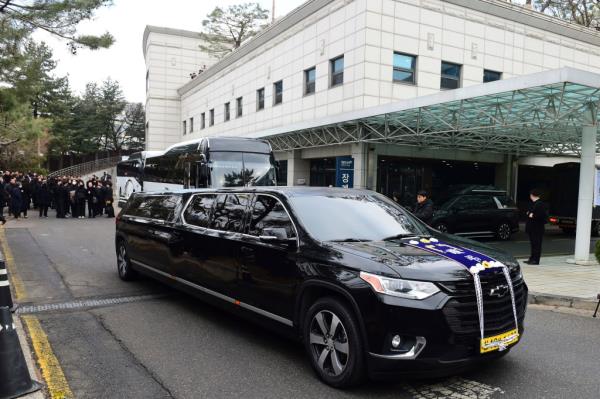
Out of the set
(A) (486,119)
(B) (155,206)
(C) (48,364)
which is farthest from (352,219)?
(A) (486,119)

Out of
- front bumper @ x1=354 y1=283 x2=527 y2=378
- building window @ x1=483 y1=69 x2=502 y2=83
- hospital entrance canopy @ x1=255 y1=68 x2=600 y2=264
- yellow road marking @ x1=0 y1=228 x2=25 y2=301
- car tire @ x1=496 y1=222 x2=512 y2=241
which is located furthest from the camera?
building window @ x1=483 y1=69 x2=502 y2=83

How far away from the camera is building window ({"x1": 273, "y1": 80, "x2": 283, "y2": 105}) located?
91.0ft

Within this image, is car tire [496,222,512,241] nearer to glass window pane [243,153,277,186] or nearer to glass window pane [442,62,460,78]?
glass window pane [243,153,277,186]

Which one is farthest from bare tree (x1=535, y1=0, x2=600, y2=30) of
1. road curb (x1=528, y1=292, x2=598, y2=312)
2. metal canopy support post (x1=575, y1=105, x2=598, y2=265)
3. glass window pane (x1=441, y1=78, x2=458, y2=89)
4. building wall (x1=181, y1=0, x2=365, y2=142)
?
road curb (x1=528, y1=292, x2=598, y2=312)

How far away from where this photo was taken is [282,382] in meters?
4.21

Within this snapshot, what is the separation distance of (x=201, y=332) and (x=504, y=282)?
3305 millimetres

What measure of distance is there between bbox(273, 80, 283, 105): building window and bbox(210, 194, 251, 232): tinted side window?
22.6 meters

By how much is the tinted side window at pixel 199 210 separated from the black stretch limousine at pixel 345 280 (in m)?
0.02

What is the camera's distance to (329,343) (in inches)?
164

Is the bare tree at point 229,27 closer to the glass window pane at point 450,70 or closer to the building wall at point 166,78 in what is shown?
the building wall at point 166,78

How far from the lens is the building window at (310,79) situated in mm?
24391

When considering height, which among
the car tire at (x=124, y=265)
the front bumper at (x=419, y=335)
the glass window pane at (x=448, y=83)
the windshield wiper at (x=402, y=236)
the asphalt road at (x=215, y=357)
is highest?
the glass window pane at (x=448, y=83)

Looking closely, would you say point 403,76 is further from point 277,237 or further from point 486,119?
point 277,237

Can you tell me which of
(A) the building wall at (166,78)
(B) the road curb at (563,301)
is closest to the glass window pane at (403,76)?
(B) the road curb at (563,301)
